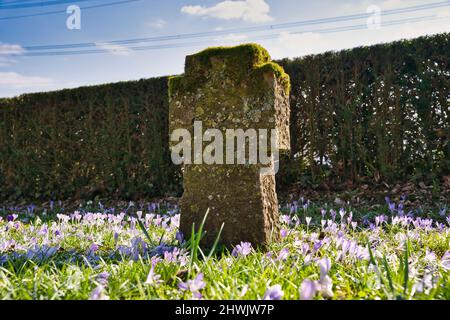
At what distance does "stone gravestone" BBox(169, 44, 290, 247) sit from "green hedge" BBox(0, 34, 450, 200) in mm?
4355

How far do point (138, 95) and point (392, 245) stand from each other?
7165mm

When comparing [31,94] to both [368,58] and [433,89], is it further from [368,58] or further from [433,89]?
[433,89]

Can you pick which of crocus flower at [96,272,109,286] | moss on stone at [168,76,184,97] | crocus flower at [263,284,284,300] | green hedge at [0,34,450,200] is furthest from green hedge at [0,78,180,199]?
crocus flower at [263,284,284,300]

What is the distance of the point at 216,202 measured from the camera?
3.81m

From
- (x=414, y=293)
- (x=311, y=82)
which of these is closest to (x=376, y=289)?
(x=414, y=293)

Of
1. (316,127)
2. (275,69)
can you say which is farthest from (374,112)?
(275,69)

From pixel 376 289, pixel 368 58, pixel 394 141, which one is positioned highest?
pixel 368 58

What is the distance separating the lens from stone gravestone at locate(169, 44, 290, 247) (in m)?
3.72

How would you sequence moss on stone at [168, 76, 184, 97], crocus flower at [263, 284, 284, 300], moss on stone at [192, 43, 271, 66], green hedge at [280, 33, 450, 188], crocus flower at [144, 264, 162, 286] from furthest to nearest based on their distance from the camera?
green hedge at [280, 33, 450, 188]
moss on stone at [168, 76, 184, 97]
moss on stone at [192, 43, 271, 66]
crocus flower at [144, 264, 162, 286]
crocus flower at [263, 284, 284, 300]

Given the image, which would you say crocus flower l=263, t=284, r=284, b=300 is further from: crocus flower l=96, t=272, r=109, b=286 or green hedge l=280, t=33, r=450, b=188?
green hedge l=280, t=33, r=450, b=188

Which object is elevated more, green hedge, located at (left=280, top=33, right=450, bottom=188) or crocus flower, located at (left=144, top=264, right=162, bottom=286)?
green hedge, located at (left=280, top=33, right=450, bottom=188)
